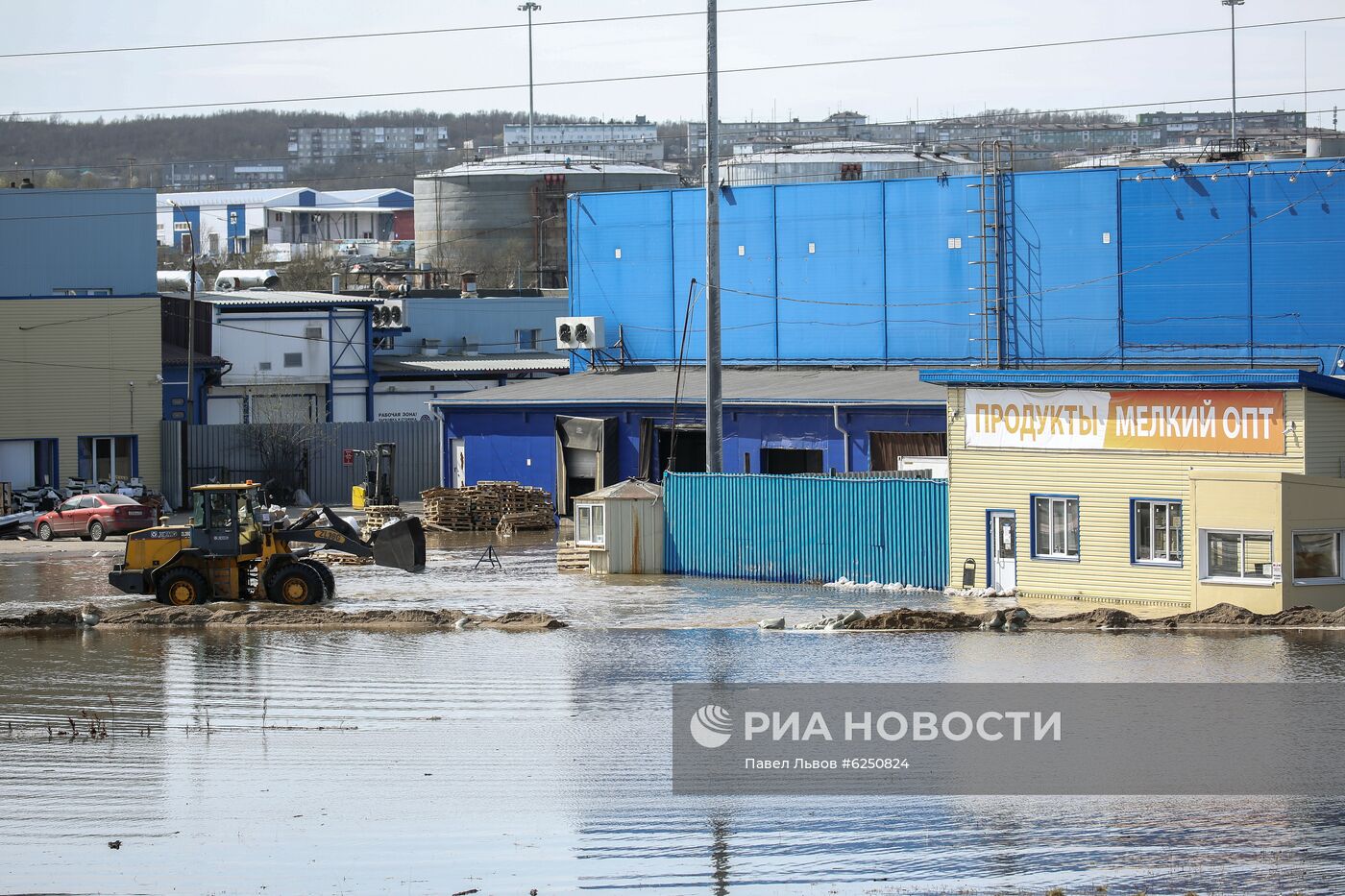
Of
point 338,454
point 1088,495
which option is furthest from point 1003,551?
point 338,454

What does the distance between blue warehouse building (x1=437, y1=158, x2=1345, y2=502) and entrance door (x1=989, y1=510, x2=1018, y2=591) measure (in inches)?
366

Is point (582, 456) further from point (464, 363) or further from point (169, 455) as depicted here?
point (464, 363)

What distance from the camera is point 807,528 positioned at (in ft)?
99.8

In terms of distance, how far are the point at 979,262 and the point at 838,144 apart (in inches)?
1501

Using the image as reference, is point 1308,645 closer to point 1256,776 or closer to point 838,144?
point 1256,776

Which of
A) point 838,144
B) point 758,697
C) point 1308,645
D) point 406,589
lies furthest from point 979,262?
point 838,144

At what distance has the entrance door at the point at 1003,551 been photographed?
27594mm

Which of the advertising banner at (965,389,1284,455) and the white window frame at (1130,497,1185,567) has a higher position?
the advertising banner at (965,389,1284,455)

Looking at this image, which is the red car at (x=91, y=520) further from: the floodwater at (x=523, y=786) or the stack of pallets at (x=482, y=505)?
the floodwater at (x=523, y=786)

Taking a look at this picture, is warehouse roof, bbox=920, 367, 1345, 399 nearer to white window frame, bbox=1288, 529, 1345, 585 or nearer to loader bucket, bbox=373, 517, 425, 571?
white window frame, bbox=1288, 529, 1345, 585

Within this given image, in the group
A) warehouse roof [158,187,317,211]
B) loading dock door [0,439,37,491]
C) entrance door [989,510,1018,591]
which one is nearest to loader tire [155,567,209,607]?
entrance door [989,510,1018,591]

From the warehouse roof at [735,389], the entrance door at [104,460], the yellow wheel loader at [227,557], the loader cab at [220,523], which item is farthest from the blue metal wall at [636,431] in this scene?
the loader cab at [220,523]

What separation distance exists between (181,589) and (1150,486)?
16303 millimetres

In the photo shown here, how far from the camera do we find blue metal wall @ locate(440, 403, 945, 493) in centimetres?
3847
